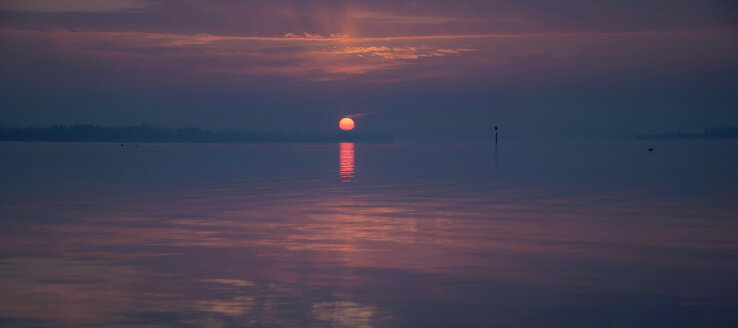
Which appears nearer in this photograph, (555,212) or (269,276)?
(269,276)

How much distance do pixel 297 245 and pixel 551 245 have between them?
7.71 metres

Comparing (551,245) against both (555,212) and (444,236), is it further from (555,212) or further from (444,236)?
(555,212)

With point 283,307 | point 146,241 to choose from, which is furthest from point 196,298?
point 146,241

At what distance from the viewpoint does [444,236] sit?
24.8 metres

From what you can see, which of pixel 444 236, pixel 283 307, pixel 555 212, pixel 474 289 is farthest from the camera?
pixel 555 212

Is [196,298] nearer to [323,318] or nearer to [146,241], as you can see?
[323,318]

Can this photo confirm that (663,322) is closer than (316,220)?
Yes

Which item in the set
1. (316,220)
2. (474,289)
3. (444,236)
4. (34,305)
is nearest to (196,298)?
(34,305)

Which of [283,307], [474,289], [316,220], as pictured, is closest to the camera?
[283,307]

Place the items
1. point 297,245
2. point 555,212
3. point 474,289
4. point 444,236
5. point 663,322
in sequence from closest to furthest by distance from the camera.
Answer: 1. point 663,322
2. point 474,289
3. point 297,245
4. point 444,236
5. point 555,212

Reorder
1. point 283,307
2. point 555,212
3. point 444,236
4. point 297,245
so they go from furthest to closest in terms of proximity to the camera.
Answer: point 555,212
point 444,236
point 297,245
point 283,307

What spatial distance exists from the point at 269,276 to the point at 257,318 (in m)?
3.91

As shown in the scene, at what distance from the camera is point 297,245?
22.8 m

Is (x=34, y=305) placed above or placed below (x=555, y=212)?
below
